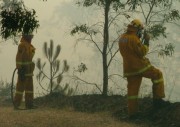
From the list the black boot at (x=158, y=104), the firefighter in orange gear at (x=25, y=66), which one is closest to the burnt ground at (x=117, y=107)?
the black boot at (x=158, y=104)

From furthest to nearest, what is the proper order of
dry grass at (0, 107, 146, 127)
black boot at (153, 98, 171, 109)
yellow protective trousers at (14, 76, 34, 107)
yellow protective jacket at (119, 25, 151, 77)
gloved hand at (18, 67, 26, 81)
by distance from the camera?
1. yellow protective trousers at (14, 76, 34, 107)
2. gloved hand at (18, 67, 26, 81)
3. black boot at (153, 98, 171, 109)
4. dry grass at (0, 107, 146, 127)
5. yellow protective jacket at (119, 25, 151, 77)

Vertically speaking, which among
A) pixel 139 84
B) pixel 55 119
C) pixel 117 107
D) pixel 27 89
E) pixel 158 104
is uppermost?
pixel 139 84

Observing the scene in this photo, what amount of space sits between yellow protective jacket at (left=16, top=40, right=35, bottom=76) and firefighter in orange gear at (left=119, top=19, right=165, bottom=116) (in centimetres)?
328

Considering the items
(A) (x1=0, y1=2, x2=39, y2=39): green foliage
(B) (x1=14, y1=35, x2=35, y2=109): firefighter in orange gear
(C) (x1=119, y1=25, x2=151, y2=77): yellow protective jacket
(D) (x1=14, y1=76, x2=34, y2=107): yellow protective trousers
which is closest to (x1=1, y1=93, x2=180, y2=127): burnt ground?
(D) (x1=14, y1=76, x2=34, y2=107): yellow protective trousers

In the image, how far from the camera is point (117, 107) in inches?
444

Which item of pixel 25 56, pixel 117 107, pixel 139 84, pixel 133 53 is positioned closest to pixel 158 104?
pixel 139 84

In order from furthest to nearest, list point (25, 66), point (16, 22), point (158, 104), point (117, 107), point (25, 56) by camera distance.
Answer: point (25, 66)
point (25, 56)
point (117, 107)
point (158, 104)
point (16, 22)

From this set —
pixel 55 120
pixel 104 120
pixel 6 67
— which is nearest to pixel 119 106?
pixel 104 120

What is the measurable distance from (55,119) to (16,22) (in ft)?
9.88

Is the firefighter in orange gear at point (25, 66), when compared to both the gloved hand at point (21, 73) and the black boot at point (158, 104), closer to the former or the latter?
the gloved hand at point (21, 73)

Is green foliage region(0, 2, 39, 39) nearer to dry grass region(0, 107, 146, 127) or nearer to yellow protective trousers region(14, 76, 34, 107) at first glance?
dry grass region(0, 107, 146, 127)

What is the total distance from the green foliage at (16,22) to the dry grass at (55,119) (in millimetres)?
2375

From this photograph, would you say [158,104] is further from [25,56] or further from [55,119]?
[25,56]

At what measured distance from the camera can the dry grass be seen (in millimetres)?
9367
